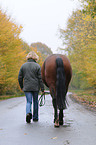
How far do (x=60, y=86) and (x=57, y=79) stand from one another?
18 centimetres

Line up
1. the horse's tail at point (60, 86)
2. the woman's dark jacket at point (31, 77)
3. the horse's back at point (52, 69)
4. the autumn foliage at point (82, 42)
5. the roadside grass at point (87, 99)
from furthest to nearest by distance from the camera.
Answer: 1. the autumn foliage at point (82, 42)
2. the roadside grass at point (87, 99)
3. the woman's dark jacket at point (31, 77)
4. the horse's back at point (52, 69)
5. the horse's tail at point (60, 86)

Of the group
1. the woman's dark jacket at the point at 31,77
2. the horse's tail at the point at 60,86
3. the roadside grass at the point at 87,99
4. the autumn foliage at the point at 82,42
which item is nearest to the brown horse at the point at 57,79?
the horse's tail at the point at 60,86

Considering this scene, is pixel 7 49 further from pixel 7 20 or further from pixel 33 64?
pixel 33 64

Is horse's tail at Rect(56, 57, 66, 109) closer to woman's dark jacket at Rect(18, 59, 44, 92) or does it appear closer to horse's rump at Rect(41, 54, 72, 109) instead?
horse's rump at Rect(41, 54, 72, 109)

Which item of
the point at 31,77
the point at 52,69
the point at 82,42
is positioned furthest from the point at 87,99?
the point at 52,69

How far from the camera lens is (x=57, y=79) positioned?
6.07 m

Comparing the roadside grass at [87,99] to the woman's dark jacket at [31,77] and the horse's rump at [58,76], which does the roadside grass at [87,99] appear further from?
the horse's rump at [58,76]

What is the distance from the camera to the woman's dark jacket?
6926 mm

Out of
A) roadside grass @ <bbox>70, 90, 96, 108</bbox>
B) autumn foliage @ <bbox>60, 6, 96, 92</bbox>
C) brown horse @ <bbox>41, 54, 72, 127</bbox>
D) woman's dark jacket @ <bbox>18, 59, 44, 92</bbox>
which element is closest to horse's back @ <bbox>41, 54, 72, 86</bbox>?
brown horse @ <bbox>41, 54, 72, 127</bbox>

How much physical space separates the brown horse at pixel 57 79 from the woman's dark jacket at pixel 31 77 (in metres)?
0.60

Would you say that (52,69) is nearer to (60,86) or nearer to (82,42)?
(60,86)

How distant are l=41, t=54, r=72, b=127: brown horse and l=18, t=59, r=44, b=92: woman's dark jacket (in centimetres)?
60

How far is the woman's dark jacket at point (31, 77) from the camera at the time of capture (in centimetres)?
693

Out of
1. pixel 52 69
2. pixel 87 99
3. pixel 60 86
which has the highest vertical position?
pixel 52 69
